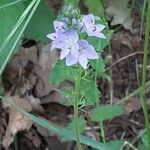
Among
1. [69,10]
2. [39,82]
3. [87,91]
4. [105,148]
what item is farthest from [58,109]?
[69,10]

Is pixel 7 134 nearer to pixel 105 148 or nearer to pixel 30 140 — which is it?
pixel 30 140

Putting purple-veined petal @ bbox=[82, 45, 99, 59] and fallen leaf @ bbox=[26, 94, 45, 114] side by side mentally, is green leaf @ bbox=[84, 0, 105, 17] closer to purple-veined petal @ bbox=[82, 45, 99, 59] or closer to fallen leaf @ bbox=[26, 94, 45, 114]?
fallen leaf @ bbox=[26, 94, 45, 114]

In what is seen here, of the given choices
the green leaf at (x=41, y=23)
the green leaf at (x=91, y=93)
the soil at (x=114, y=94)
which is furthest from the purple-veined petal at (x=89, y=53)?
the soil at (x=114, y=94)

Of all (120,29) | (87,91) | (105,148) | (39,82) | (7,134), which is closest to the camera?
(105,148)

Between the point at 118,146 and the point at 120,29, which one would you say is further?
the point at 120,29

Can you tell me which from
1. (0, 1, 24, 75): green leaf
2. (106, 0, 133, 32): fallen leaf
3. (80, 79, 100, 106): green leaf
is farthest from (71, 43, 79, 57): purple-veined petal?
(106, 0, 133, 32): fallen leaf

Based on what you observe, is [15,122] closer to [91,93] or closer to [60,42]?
[91,93]
